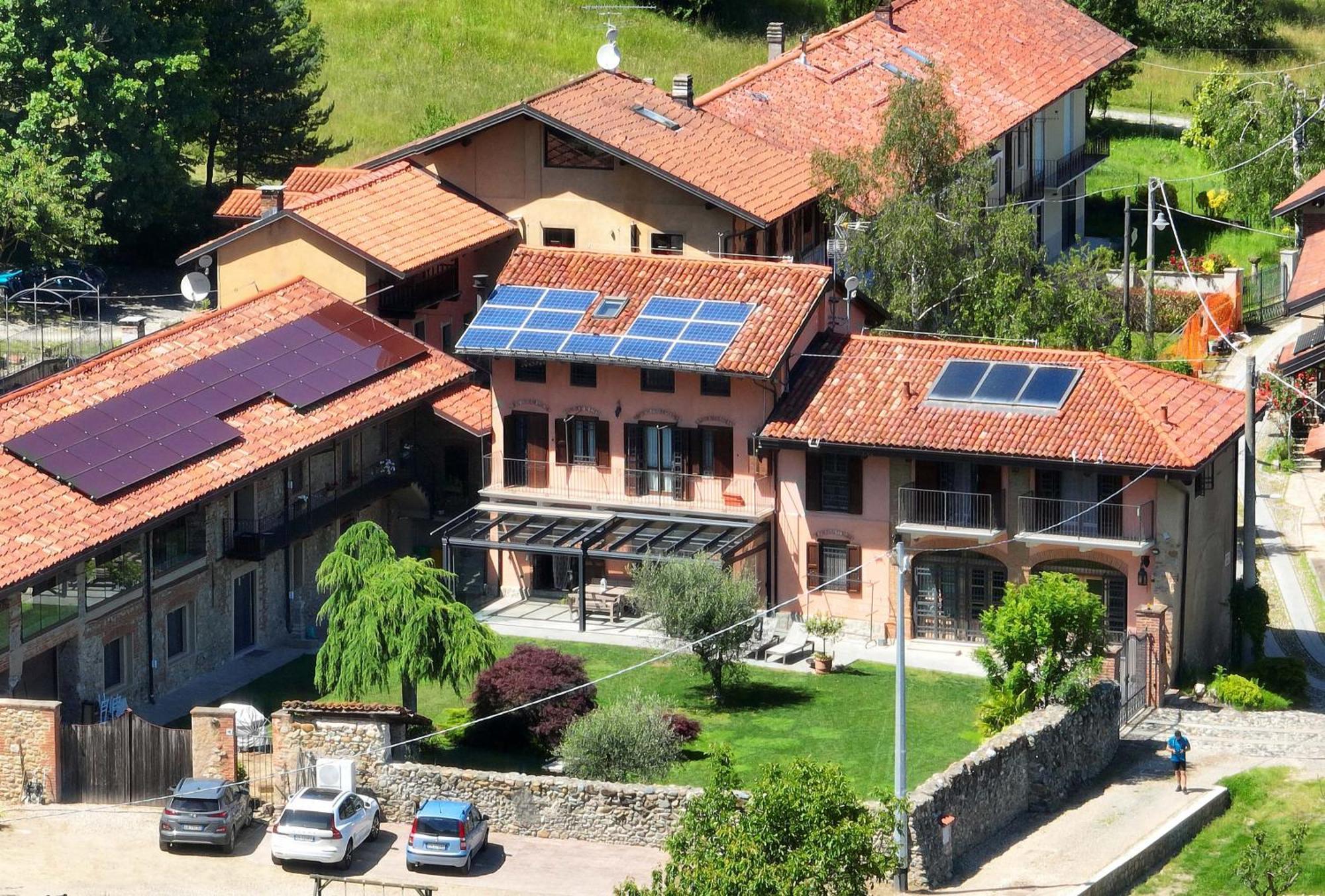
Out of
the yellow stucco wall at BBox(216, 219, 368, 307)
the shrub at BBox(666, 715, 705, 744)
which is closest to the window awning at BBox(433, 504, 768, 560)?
the shrub at BBox(666, 715, 705, 744)

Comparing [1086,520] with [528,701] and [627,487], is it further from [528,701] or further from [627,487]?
[528,701]

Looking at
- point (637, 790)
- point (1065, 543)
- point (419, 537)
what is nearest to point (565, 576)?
point (419, 537)

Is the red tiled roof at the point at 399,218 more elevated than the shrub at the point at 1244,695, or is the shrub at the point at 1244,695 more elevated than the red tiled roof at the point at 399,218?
the red tiled roof at the point at 399,218

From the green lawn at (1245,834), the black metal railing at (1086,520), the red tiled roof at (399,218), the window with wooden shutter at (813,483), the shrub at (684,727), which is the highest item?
the red tiled roof at (399,218)

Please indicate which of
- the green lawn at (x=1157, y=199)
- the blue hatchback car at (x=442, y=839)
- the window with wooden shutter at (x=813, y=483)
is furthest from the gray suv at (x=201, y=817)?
the green lawn at (x=1157, y=199)

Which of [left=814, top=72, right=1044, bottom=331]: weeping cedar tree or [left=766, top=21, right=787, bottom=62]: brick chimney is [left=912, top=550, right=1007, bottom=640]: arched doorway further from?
[left=766, top=21, right=787, bottom=62]: brick chimney

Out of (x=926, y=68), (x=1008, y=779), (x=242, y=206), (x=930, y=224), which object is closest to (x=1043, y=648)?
(x=1008, y=779)

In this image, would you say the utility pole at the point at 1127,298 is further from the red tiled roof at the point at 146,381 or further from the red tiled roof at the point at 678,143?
the red tiled roof at the point at 146,381

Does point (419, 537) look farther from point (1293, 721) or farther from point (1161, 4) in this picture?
point (1161, 4)
